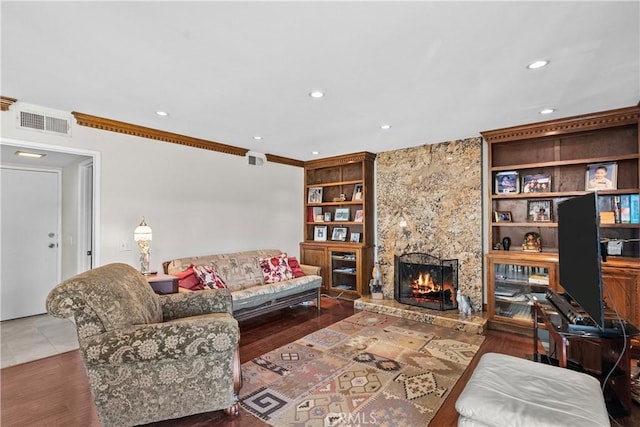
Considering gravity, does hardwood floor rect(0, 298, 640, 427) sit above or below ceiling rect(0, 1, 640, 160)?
below

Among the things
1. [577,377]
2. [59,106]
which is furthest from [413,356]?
[59,106]

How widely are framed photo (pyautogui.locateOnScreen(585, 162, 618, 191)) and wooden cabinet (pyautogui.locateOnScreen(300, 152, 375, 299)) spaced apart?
2757mm

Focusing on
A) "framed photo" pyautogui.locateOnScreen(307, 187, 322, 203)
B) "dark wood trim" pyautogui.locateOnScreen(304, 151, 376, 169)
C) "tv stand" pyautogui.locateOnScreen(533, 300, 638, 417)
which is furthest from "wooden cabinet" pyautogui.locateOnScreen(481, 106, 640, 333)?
"framed photo" pyautogui.locateOnScreen(307, 187, 322, 203)

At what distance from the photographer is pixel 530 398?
148cm

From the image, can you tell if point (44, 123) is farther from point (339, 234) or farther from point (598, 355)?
point (598, 355)

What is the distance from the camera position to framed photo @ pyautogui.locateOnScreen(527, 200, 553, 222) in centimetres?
368

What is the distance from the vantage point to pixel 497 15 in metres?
1.66

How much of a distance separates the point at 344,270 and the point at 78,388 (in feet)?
12.1

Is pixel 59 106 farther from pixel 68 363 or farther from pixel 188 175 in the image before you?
pixel 68 363

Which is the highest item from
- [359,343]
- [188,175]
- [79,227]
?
[188,175]

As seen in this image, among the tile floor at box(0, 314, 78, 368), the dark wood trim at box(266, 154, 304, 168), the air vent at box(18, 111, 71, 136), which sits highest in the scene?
the dark wood trim at box(266, 154, 304, 168)

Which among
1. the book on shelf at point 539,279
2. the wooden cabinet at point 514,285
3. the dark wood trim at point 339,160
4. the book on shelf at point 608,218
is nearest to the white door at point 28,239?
the dark wood trim at point 339,160

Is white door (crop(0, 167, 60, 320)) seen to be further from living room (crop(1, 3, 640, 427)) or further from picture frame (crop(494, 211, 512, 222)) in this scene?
picture frame (crop(494, 211, 512, 222))

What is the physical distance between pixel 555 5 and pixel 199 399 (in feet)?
9.89
